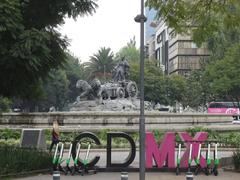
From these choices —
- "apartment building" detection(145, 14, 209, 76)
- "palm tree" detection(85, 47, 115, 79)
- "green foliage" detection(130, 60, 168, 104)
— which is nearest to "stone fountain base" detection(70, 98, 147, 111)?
"green foliage" detection(130, 60, 168, 104)

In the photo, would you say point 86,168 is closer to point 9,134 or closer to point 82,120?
point 9,134

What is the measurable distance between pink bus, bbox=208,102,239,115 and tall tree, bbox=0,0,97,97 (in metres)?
55.2

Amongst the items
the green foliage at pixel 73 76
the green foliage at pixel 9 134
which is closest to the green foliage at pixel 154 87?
the green foliage at pixel 73 76

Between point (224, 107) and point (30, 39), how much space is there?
203ft

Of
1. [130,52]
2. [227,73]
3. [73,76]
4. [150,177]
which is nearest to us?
[150,177]

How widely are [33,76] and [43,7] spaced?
2.74 m

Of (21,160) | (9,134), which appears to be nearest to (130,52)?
(9,134)

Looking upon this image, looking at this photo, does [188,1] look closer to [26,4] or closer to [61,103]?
[26,4]

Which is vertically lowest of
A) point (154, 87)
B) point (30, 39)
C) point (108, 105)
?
point (108, 105)

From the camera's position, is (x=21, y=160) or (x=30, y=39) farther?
(x=30, y=39)

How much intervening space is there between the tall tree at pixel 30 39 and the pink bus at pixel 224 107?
55.2m

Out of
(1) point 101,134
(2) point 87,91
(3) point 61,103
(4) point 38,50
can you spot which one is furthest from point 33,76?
(3) point 61,103

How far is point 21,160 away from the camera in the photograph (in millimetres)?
16344

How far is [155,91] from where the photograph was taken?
8762 centimetres
